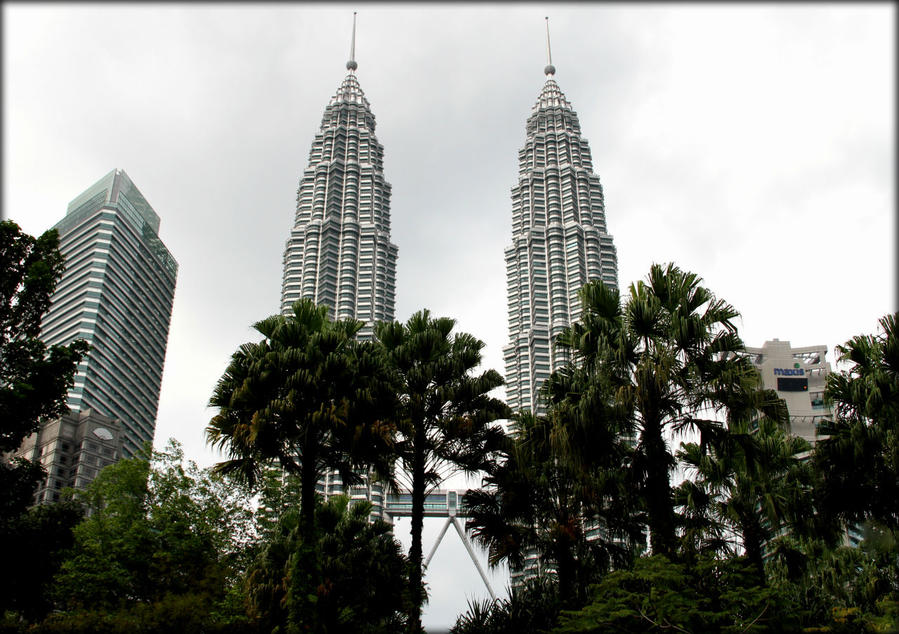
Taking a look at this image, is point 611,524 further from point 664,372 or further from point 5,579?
point 5,579

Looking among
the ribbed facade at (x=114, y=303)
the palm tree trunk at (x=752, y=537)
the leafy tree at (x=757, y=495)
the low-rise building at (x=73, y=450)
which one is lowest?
the palm tree trunk at (x=752, y=537)

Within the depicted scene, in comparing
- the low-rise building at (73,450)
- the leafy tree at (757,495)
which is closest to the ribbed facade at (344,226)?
the low-rise building at (73,450)

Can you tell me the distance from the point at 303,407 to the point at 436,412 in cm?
437

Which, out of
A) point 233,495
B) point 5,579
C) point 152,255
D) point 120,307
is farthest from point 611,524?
point 152,255

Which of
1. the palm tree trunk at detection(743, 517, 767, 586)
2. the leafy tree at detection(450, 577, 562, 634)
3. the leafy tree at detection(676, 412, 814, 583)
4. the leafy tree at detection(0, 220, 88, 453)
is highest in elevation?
the leafy tree at detection(0, 220, 88, 453)

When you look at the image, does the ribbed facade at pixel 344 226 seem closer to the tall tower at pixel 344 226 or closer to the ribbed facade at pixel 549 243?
the tall tower at pixel 344 226

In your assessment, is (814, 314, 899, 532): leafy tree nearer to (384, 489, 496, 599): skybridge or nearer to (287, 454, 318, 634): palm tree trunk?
(287, 454, 318, 634): palm tree trunk

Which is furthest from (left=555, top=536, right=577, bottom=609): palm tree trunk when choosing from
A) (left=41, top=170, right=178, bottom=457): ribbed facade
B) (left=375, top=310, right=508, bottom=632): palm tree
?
(left=41, top=170, right=178, bottom=457): ribbed facade

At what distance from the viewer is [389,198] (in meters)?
158

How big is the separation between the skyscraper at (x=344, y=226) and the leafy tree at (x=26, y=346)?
363 ft

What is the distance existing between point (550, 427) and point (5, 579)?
23719mm

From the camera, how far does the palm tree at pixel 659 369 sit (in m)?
17.3

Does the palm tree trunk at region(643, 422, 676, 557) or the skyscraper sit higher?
the skyscraper

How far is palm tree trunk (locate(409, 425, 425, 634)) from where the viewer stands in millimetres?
20562
